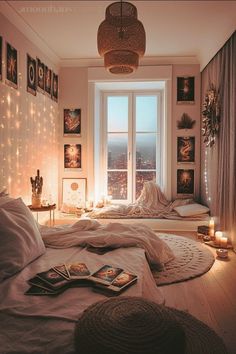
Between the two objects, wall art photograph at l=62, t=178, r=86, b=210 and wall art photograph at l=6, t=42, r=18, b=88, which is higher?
wall art photograph at l=6, t=42, r=18, b=88

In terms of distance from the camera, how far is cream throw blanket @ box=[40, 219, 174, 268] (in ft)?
7.38

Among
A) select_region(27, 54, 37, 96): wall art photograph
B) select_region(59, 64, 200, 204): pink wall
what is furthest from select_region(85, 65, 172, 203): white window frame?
select_region(27, 54, 37, 96): wall art photograph

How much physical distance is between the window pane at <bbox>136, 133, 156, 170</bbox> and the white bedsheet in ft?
11.0

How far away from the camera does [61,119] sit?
4902 mm

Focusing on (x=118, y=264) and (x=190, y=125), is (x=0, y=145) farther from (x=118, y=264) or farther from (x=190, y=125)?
(x=190, y=125)

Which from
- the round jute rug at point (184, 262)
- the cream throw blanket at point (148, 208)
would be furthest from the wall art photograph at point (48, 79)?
the round jute rug at point (184, 262)

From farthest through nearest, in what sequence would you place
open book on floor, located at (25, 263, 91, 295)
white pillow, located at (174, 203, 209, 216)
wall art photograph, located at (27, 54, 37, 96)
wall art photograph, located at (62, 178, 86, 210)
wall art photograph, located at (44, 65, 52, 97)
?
wall art photograph, located at (62, 178, 86, 210), wall art photograph, located at (44, 65, 52, 97), white pillow, located at (174, 203, 209, 216), wall art photograph, located at (27, 54, 37, 96), open book on floor, located at (25, 263, 91, 295)

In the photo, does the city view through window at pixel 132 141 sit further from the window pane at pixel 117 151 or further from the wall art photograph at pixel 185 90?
the wall art photograph at pixel 185 90

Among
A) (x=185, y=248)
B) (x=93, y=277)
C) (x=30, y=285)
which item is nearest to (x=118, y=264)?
(x=93, y=277)

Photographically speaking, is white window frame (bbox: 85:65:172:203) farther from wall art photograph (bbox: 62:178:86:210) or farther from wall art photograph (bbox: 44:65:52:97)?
wall art photograph (bbox: 44:65:52:97)

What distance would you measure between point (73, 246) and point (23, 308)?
94cm

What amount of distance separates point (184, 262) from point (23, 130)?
2.33 m

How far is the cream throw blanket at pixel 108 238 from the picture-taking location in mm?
2250

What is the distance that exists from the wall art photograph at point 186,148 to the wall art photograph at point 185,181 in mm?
193
